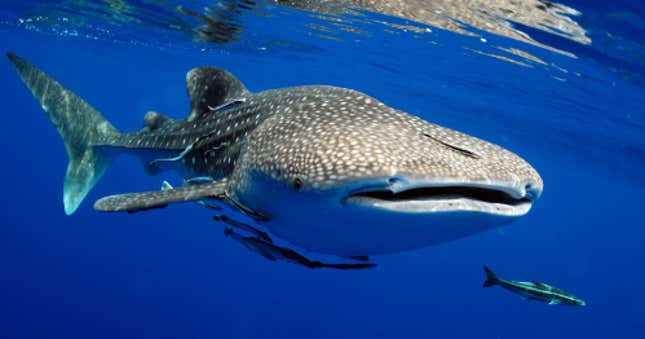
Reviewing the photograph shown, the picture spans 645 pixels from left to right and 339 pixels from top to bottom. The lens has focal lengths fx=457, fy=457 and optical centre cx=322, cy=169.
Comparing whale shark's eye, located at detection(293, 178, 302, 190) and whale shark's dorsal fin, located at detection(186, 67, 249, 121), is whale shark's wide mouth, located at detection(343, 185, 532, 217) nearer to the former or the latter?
whale shark's eye, located at detection(293, 178, 302, 190)

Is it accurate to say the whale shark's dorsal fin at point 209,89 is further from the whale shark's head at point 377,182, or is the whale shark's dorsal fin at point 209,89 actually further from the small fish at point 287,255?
the whale shark's head at point 377,182

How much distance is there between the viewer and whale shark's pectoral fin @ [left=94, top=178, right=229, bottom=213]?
147 inches

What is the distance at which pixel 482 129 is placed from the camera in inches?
1277

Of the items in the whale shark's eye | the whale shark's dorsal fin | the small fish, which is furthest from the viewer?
the whale shark's dorsal fin

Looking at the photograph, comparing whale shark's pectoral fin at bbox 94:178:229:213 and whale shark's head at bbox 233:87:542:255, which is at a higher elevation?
whale shark's head at bbox 233:87:542:255

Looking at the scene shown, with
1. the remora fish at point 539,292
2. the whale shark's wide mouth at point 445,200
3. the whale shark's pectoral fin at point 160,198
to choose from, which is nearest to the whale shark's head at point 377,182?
the whale shark's wide mouth at point 445,200

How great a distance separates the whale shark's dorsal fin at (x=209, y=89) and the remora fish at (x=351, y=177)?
2.54 ft

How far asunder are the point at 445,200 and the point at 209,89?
4.25 meters

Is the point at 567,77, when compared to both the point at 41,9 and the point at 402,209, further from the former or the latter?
the point at 41,9

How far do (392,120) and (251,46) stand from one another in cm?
1943

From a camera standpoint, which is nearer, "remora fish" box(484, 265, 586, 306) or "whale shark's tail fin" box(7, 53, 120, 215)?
"whale shark's tail fin" box(7, 53, 120, 215)

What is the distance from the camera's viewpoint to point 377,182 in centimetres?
249

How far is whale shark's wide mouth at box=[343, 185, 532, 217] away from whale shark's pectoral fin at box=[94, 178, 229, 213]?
5.28ft

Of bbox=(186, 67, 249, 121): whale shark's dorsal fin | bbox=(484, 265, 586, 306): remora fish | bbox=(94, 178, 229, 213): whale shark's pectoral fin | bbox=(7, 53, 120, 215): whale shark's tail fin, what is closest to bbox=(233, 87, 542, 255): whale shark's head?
bbox=(94, 178, 229, 213): whale shark's pectoral fin
